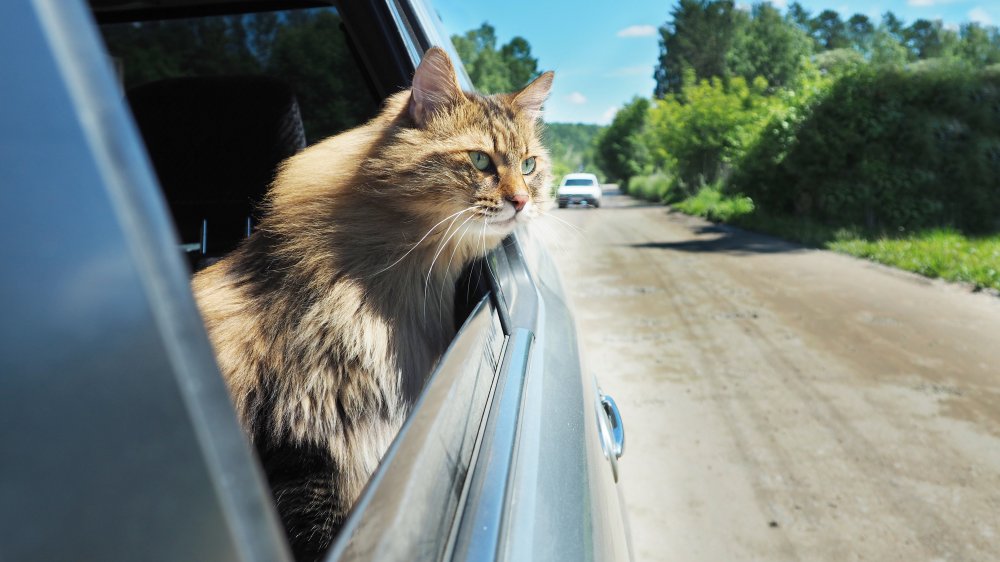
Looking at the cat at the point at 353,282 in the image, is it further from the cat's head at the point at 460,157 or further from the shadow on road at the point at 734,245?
the shadow on road at the point at 734,245

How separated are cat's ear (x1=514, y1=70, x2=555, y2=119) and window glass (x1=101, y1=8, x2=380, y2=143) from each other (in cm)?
87

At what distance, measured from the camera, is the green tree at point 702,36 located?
62.3m

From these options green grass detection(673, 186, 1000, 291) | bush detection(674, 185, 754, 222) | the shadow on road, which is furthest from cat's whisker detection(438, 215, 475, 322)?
bush detection(674, 185, 754, 222)

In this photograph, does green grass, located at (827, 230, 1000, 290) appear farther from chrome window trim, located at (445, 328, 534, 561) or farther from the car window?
chrome window trim, located at (445, 328, 534, 561)

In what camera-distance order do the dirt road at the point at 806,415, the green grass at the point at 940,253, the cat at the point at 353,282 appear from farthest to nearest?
the green grass at the point at 940,253, the dirt road at the point at 806,415, the cat at the point at 353,282

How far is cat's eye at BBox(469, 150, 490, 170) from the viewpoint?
1.94 m

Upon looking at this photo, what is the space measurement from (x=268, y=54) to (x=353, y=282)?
2103 mm

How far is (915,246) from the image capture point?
11648 mm

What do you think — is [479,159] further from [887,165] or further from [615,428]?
[887,165]

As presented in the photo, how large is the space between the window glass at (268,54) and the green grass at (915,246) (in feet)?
27.6

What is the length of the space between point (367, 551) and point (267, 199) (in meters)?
1.33

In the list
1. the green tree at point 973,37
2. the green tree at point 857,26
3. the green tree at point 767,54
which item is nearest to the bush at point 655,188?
the green tree at point 973,37

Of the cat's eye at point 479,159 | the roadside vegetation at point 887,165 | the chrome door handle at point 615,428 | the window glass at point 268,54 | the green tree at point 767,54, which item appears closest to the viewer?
the cat's eye at point 479,159

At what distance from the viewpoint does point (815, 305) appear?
8.23m
